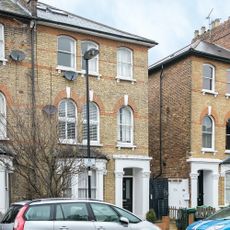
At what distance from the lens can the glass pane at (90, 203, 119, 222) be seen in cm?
1184

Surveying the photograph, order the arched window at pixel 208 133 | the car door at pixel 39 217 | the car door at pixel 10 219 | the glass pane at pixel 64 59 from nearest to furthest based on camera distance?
the car door at pixel 39 217 → the car door at pixel 10 219 → the glass pane at pixel 64 59 → the arched window at pixel 208 133

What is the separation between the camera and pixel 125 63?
22.2m

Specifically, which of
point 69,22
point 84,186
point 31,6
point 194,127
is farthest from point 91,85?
point 194,127

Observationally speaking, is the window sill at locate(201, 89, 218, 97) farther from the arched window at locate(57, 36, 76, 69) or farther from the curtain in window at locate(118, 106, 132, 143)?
the arched window at locate(57, 36, 76, 69)

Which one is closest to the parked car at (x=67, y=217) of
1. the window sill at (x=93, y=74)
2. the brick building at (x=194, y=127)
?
the window sill at (x=93, y=74)

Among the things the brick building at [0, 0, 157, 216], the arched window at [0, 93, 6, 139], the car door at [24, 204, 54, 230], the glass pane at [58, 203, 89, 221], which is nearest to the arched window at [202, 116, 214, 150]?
the brick building at [0, 0, 157, 216]

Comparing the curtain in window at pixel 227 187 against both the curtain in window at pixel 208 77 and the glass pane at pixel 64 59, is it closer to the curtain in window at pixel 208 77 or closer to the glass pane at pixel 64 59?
the curtain in window at pixel 208 77

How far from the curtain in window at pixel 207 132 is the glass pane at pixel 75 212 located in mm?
13923

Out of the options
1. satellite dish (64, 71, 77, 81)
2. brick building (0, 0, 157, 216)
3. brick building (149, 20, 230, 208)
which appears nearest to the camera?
brick building (0, 0, 157, 216)

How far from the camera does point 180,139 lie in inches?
969

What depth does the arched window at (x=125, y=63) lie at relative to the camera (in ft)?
72.3

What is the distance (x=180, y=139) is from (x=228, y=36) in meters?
8.92

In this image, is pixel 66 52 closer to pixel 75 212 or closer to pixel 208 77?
pixel 208 77

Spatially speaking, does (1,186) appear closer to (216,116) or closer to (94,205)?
(94,205)
